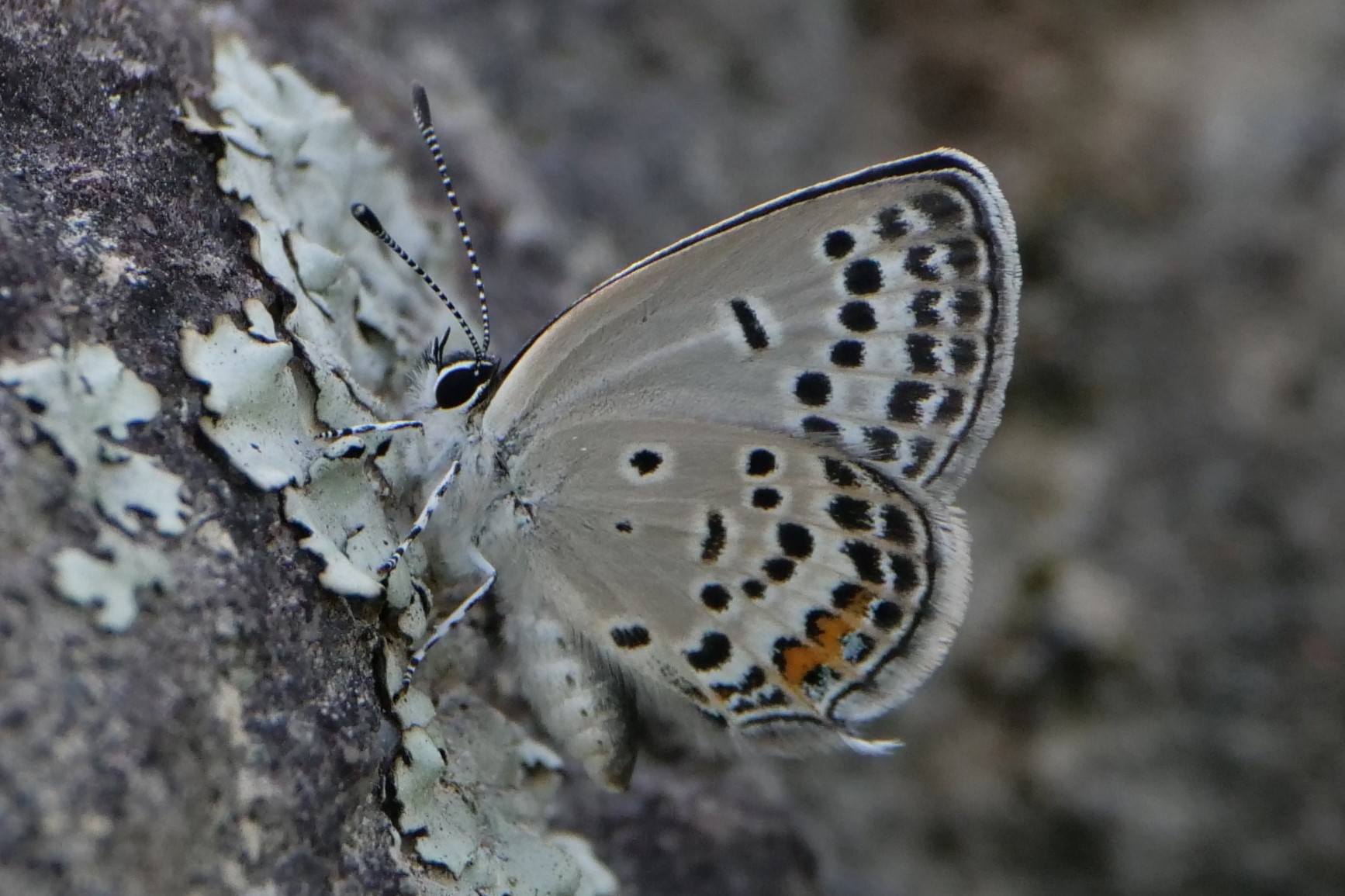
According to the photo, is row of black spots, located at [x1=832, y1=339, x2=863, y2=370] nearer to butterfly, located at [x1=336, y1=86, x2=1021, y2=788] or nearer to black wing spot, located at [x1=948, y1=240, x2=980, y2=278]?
butterfly, located at [x1=336, y1=86, x2=1021, y2=788]

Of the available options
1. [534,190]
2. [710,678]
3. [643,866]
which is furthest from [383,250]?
[643,866]

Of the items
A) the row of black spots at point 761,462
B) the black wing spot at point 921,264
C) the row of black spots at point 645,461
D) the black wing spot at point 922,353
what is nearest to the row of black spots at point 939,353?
the black wing spot at point 922,353

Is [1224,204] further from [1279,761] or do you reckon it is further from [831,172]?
[1279,761]

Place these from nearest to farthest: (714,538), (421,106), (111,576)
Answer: (111,576) < (714,538) < (421,106)

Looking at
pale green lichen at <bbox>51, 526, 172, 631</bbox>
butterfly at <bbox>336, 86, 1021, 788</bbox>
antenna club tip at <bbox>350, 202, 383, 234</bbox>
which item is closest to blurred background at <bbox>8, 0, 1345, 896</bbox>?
antenna club tip at <bbox>350, 202, 383, 234</bbox>

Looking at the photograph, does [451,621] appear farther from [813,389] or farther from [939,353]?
[939,353]

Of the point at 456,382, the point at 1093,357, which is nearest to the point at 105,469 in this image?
the point at 456,382

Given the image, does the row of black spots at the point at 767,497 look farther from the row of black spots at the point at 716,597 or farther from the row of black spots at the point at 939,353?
the row of black spots at the point at 939,353
